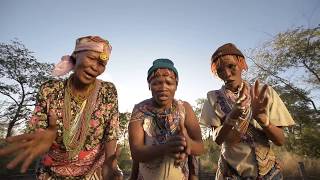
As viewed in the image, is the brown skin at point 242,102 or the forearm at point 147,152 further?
the brown skin at point 242,102

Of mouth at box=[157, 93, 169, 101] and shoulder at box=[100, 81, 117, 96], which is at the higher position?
shoulder at box=[100, 81, 117, 96]

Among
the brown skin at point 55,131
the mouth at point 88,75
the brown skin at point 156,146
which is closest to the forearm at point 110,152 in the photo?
the brown skin at point 55,131

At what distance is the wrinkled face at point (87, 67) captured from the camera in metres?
2.74

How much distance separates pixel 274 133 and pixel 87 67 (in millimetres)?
1910

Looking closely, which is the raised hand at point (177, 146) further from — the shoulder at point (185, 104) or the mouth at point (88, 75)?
the mouth at point (88, 75)

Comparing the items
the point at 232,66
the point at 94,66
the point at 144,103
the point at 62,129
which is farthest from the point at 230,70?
the point at 62,129

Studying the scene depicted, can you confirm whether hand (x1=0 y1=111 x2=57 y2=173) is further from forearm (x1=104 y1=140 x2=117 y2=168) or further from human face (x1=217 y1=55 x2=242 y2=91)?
human face (x1=217 y1=55 x2=242 y2=91)

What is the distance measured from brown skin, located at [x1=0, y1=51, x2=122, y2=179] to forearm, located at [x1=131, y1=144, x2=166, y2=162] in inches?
10.6

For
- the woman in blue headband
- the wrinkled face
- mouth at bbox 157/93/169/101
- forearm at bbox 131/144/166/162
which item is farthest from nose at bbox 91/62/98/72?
forearm at bbox 131/144/166/162

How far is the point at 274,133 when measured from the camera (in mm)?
2883

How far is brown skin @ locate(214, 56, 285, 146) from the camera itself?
2.65m

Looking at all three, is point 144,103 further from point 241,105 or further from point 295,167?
point 295,167

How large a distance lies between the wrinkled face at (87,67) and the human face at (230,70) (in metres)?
1.33

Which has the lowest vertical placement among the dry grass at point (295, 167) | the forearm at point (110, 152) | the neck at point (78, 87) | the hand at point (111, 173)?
the dry grass at point (295, 167)
